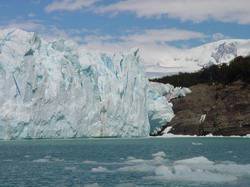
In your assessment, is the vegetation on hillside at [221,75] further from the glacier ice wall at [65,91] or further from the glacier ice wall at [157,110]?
the glacier ice wall at [65,91]

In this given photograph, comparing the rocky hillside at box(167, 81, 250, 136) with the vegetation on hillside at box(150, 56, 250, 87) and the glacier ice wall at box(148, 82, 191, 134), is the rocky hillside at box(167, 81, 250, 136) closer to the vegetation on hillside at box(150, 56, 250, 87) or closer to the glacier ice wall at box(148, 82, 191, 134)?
the glacier ice wall at box(148, 82, 191, 134)

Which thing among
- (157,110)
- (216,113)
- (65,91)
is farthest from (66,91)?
(216,113)

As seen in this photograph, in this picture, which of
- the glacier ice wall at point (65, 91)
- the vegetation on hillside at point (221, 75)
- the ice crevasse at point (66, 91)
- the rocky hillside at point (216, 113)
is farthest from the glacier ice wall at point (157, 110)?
the vegetation on hillside at point (221, 75)

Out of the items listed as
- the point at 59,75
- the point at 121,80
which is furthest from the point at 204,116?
the point at 59,75

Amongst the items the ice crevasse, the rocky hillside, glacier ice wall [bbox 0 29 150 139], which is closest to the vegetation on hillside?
the rocky hillside

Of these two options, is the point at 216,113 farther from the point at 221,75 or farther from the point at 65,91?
the point at 65,91

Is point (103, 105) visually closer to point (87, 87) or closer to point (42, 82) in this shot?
point (87, 87)
